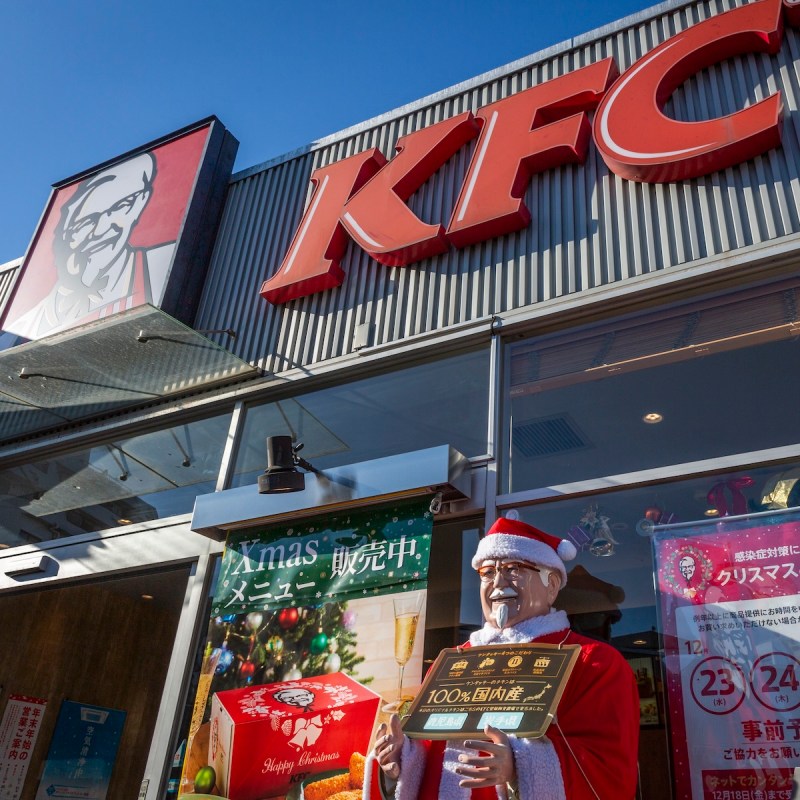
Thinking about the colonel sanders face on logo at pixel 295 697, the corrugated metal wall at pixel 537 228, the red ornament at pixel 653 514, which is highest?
the corrugated metal wall at pixel 537 228

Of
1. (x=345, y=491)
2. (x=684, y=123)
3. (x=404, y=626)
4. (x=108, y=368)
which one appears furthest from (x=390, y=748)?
(x=108, y=368)

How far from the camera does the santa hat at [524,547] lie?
128 inches

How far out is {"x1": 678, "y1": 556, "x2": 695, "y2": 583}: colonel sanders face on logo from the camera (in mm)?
3426

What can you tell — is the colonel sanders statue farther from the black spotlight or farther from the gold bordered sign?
the black spotlight

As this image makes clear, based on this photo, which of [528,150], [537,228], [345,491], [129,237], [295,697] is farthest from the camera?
[129,237]

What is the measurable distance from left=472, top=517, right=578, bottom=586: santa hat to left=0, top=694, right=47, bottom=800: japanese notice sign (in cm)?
515

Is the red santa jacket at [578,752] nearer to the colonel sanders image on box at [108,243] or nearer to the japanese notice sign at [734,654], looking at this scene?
the japanese notice sign at [734,654]

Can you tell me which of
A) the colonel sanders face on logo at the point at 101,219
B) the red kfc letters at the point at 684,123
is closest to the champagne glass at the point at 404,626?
the red kfc letters at the point at 684,123

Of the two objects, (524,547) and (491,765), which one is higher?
(524,547)

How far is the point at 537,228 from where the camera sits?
4984 mm

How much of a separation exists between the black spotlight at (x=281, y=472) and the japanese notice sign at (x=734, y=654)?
196 cm

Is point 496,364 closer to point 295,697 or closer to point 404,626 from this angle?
point 404,626

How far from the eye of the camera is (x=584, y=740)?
2.65m

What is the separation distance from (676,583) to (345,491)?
1794 mm
